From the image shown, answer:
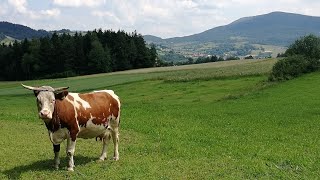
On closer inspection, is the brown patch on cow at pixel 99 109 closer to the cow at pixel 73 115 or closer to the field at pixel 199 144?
the cow at pixel 73 115

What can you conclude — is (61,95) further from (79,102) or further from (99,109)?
(99,109)

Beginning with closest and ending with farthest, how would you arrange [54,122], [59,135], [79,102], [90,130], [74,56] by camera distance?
[54,122], [59,135], [79,102], [90,130], [74,56]

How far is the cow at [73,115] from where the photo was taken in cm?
1422

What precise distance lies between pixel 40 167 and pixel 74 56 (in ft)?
380

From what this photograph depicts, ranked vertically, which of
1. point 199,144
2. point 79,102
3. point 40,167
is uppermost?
point 79,102

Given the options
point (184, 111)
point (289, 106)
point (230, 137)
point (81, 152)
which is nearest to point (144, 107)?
point (184, 111)

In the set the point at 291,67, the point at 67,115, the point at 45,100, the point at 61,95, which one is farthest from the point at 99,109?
the point at 291,67

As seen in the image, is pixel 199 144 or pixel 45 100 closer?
pixel 45 100

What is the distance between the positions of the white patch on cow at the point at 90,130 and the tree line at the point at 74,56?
353 feet

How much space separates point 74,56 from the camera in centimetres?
12900

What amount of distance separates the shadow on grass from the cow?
1.64 feet

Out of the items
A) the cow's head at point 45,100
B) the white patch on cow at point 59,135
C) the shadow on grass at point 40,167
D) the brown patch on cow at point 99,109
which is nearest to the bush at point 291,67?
the brown patch on cow at point 99,109

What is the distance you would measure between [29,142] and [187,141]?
814 cm

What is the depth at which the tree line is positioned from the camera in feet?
416
